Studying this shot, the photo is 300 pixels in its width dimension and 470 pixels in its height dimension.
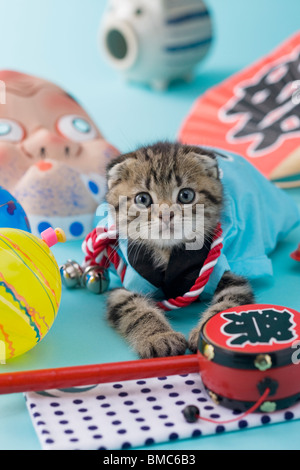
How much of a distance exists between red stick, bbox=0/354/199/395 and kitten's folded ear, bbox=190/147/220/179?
1.46 feet

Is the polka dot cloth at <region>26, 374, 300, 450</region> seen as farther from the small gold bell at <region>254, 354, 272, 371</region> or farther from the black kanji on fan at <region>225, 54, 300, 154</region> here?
the black kanji on fan at <region>225, 54, 300, 154</region>

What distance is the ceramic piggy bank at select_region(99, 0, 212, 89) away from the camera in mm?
3193

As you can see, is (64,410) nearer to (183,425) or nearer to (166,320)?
(183,425)

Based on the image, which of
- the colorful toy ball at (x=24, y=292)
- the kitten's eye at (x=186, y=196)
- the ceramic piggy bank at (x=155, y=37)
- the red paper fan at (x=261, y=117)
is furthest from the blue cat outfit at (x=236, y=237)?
the ceramic piggy bank at (x=155, y=37)

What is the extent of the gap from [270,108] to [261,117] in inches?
2.2

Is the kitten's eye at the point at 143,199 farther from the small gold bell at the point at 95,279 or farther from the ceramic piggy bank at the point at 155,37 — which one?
the ceramic piggy bank at the point at 155,37

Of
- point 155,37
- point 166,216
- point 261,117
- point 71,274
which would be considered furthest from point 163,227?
point 155,37

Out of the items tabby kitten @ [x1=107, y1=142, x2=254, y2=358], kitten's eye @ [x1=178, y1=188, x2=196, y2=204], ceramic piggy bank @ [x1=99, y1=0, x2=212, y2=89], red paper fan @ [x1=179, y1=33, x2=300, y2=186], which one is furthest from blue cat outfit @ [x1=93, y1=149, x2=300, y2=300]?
ceramic piggy bank @ [x1=99, y1=0, x2=212, y2=89]

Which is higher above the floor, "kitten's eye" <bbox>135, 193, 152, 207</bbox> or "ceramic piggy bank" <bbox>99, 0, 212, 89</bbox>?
"ceramic piggy bank" <bbox>99, 0, 212, 89</bbox>

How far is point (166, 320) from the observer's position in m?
1.54

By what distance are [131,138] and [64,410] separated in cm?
164

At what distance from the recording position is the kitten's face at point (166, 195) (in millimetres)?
1485

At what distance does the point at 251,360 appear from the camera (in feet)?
3.86

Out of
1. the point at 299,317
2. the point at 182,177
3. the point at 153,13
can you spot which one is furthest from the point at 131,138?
the point at 299,317
